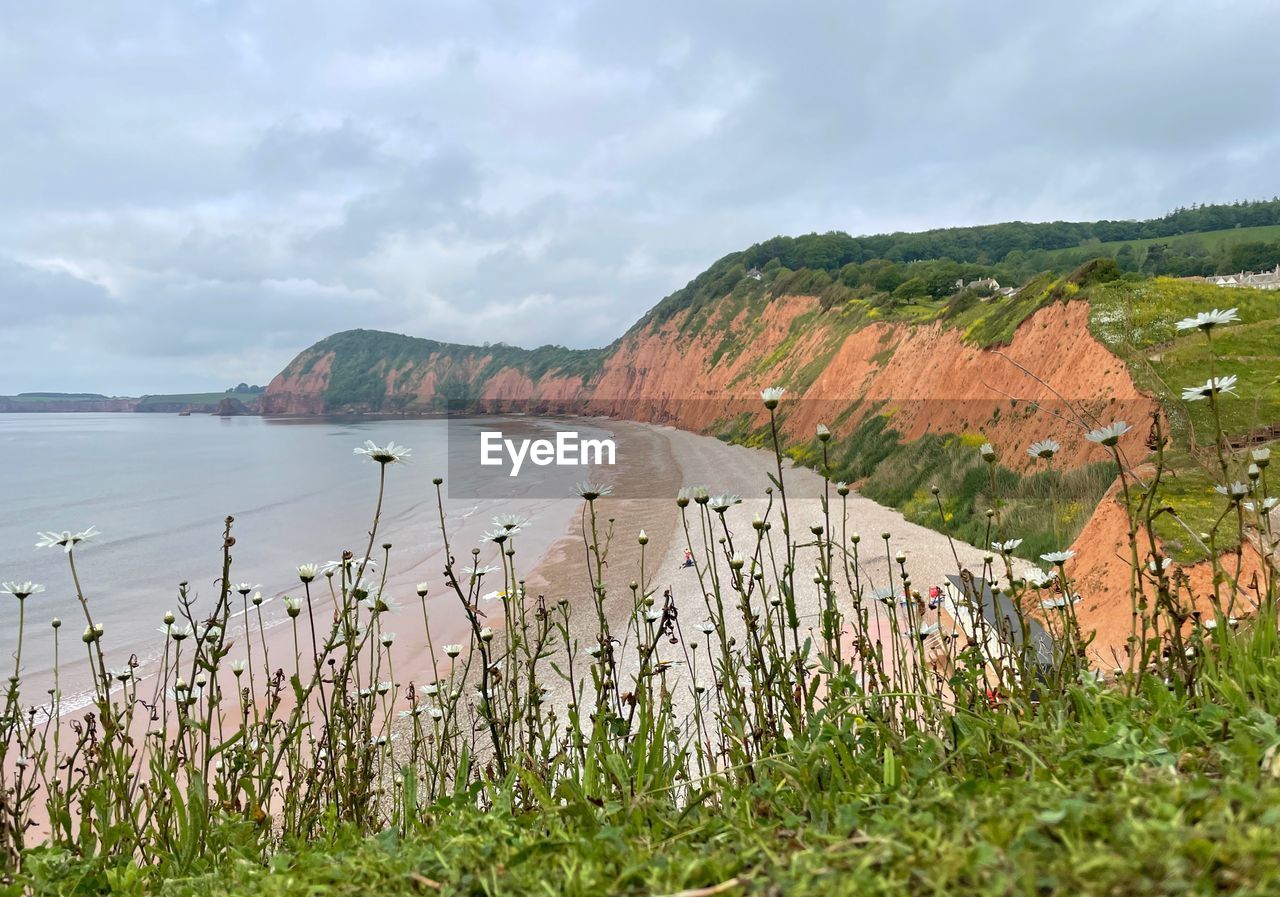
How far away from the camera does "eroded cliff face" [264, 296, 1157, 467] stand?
18766 mm

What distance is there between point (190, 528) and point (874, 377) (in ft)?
106

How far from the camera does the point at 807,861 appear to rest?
1.28m

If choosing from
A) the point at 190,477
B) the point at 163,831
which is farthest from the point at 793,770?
the point at 190,477

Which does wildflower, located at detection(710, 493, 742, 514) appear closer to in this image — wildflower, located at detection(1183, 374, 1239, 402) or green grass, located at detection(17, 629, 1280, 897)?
green grass, located at detection(17, 629, 1280, 897)

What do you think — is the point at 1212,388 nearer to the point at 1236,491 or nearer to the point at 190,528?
the point at 1236,491

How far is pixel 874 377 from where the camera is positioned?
125ft

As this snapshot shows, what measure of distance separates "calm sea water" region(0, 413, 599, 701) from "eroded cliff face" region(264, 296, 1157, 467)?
14.3 meters

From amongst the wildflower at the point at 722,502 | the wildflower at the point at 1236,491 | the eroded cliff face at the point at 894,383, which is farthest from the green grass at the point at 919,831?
the wildflower at the point at 722,502

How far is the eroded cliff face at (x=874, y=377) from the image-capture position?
18.8 metres

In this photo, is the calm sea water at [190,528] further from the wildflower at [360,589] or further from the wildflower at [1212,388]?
the wildflower at [1212,388]

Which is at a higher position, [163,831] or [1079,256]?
[1079,256]

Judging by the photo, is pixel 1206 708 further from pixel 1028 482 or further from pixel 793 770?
pixel 1028 482

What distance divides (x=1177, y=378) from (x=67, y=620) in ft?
82.5

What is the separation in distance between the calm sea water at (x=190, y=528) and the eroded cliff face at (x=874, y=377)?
14.3 metres
